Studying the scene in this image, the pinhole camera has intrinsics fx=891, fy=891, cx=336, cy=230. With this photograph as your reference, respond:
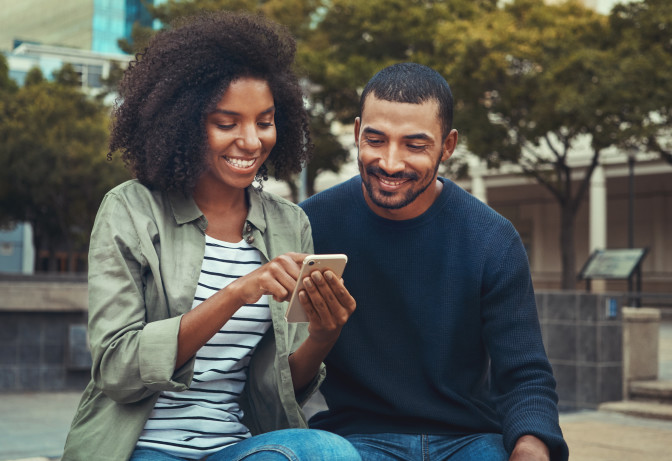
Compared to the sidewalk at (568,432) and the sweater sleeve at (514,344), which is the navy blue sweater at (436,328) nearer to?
the sweater sleeve at (514,344)

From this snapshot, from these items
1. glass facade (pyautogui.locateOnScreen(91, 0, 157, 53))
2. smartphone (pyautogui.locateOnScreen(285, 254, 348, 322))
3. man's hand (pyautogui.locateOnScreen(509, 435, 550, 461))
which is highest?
glass facade (pyautogui.locateOnScreen(91, 0, 157, 53))

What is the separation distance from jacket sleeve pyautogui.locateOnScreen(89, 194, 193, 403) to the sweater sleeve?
96cm

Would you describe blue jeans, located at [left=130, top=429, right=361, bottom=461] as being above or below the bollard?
above

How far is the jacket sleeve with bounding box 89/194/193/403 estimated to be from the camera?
2.18m

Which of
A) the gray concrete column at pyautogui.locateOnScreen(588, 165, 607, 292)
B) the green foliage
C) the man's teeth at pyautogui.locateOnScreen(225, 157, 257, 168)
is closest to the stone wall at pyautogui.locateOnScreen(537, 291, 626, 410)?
the man's teeth at pyautogui.locateOnScreen(225, 157, 257, 168)

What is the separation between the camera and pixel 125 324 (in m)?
2.23

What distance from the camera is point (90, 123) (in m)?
31.7

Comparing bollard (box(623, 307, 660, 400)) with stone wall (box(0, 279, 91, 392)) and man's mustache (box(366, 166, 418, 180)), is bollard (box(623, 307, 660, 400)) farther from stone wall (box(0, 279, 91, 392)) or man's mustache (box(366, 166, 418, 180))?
man's mustache (box(366, 166, 418, 180))

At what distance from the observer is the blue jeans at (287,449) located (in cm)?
219

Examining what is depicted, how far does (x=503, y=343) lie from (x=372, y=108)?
32.5 inches

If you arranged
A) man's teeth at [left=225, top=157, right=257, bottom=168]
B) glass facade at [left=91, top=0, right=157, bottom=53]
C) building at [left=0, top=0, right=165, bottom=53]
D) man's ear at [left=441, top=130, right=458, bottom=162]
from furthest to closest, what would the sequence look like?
building at [left=0, top=0, right=165, bottom=53] → glass facade at [left=91, top=0, right=157, bottom=53] → man's ear at [left=441, top=130, right=458, bottom=162] → man's teeth at [left=225, top=157, right=257, bottom=168]

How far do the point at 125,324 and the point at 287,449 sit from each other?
1.68 ft

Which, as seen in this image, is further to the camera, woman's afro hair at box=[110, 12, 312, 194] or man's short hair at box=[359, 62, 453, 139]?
man's short hair at box=[359, 62, 453, 139]

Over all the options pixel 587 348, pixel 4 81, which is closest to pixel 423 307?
pixel 587 348
